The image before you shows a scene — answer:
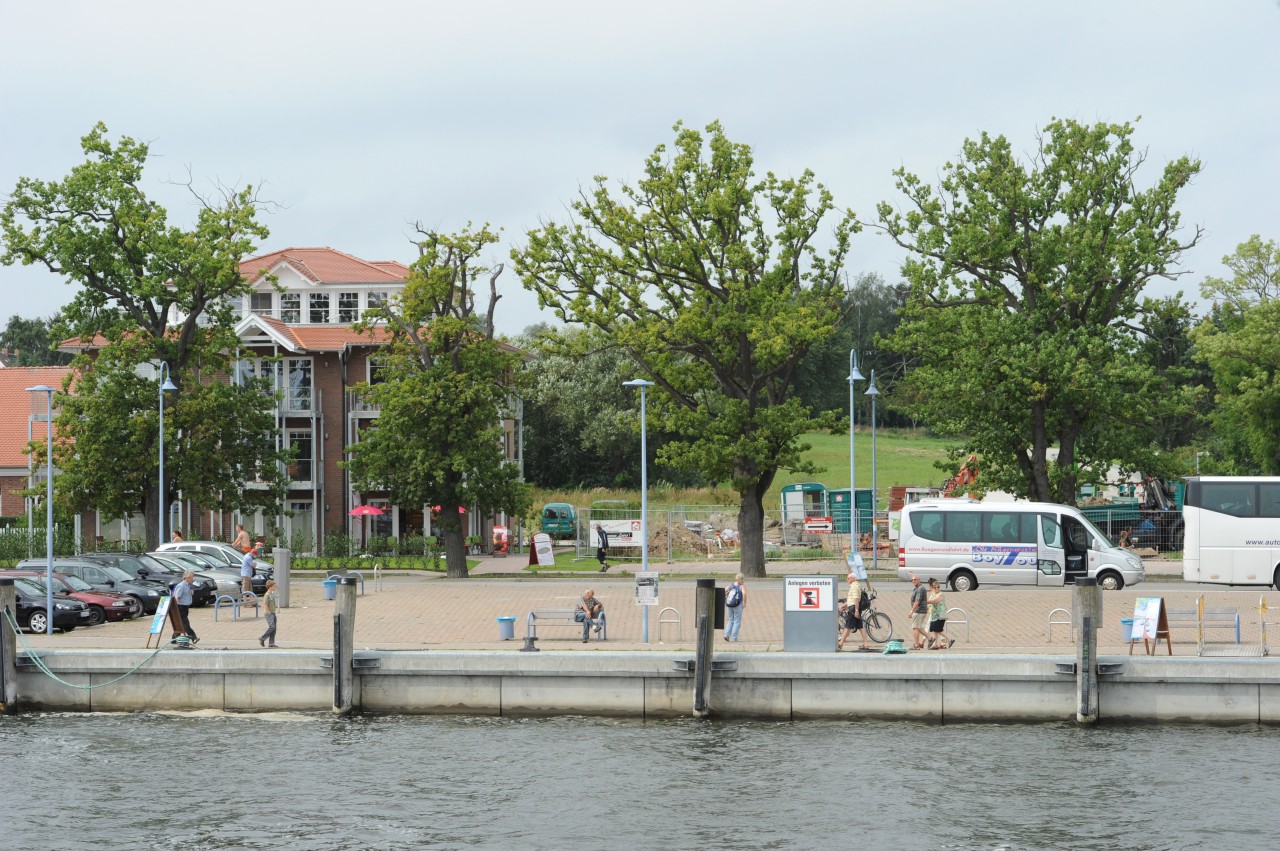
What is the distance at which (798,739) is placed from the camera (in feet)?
82.0

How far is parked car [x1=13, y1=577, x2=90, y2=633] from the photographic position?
3294cm

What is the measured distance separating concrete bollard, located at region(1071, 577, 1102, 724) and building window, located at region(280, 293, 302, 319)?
49.2 metres

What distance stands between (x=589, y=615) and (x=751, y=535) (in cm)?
1932

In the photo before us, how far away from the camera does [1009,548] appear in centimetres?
4238

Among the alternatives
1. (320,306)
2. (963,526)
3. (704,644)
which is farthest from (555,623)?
(320,306)

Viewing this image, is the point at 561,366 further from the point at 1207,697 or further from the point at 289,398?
the point at 1207,697

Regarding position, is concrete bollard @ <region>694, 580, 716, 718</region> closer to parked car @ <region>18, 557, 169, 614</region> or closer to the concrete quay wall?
the concrete quay wall

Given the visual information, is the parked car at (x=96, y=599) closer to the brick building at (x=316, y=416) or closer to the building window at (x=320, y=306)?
the brick building at (x=316, y=416)

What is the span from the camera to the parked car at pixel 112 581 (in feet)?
123

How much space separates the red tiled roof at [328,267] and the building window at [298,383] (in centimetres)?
397

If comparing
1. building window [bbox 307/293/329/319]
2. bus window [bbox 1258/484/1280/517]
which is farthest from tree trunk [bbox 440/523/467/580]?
bus window [bbox 1258/484/1280/517]

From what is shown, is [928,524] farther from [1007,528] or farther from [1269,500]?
[1269,500]

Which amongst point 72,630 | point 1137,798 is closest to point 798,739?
point 1137,798

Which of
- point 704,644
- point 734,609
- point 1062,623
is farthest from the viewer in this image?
point 1062,623
